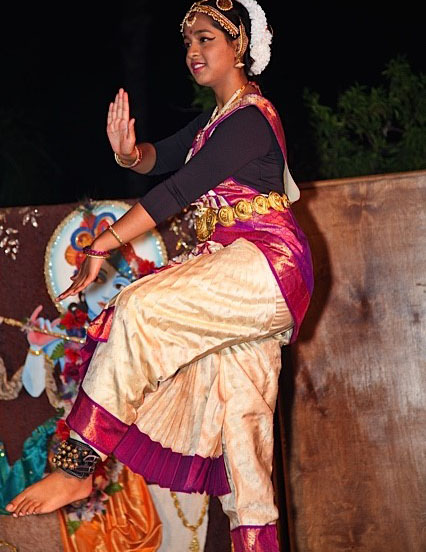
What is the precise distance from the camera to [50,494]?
10.1 feet

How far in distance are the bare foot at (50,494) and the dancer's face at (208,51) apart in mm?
1323

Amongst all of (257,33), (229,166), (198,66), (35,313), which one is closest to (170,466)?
(229,166)

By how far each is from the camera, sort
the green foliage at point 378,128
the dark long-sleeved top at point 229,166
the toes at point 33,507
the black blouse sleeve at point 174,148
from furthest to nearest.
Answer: the green foliage at point 378,128 → the black blouse sleeve at point 174,148 → the dark long-sleeved top at point 229,166 → the toes at point 33,507

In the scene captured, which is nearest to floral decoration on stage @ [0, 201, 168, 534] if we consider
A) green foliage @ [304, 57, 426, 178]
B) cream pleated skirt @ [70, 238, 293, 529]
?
cream pleated skirt @ [70, 238, 293, 529]

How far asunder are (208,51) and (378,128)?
7.46 feet

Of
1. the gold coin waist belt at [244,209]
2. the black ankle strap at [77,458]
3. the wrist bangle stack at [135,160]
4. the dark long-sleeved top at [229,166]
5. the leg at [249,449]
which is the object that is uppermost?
the wrist bangle stack at [135,160]

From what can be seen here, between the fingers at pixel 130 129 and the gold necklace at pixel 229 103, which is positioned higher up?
the fingers at pixel 130 129

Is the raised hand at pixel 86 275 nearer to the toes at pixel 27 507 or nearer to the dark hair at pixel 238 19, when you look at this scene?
the toes at pixel 27 507

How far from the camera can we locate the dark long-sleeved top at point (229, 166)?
10.4 feet

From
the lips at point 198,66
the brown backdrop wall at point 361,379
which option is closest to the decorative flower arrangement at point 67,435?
the brown backdrop wall at point 361,379

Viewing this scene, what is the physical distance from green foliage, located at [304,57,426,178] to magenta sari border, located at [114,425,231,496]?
239 centimetres

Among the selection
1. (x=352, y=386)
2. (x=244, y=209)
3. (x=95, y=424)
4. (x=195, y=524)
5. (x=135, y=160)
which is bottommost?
(x=195, y=524)

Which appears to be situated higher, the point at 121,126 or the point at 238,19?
the point at 238,19

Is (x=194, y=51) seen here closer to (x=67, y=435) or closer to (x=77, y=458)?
(x=77, y=458)
